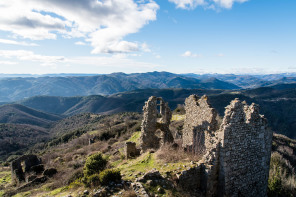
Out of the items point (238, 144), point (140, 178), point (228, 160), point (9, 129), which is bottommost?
point (9, 129)

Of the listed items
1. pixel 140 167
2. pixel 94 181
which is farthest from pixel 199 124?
pixel 94 181

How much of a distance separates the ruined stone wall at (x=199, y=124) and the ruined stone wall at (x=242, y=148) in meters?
1.55

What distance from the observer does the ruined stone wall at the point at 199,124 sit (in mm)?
12445

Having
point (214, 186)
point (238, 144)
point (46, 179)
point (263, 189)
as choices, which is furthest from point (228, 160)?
point (46, 179)

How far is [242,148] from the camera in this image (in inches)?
397

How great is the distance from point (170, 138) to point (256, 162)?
8120 mm

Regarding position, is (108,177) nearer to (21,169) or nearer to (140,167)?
(140,167)

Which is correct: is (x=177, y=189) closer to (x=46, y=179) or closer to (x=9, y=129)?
(x=46, y=179)

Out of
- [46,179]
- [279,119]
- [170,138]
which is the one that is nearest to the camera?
[170,138]

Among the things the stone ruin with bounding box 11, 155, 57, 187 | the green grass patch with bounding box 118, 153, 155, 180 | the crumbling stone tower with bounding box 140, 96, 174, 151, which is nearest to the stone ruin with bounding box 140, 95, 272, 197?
the green grass patch with bounding box 118, 153, 155, 180

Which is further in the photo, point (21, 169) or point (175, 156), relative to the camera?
point (21, 169)

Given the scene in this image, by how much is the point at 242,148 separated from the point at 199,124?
155 inches

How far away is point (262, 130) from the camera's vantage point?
1053 centimetres

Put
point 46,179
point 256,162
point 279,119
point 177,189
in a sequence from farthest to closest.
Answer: point 279,119, point 46,179, point 256,162, point 177,189
